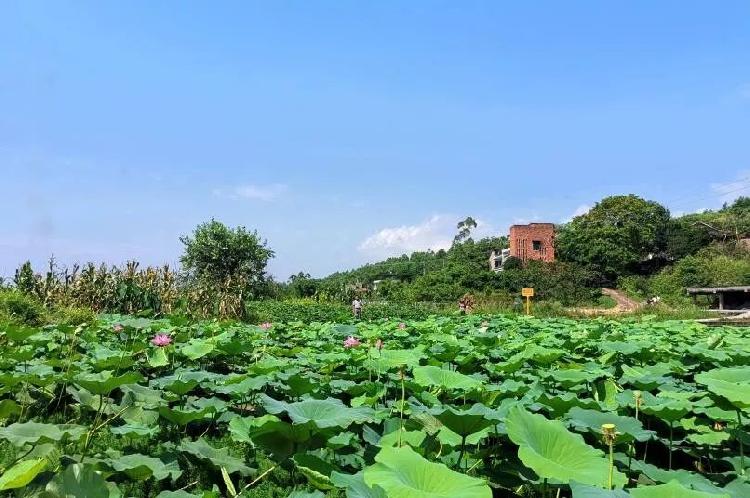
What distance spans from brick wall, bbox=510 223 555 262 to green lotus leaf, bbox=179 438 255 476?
122 feet

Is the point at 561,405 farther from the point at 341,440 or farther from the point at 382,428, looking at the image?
the point at 341,440

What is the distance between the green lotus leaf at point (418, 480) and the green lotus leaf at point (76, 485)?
69 centimetres

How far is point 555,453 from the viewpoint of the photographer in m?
1.67

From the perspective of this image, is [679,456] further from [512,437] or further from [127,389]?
[127,389]

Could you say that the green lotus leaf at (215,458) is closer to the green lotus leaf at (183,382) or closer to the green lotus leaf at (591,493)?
the green lotus leaf at (183,382)

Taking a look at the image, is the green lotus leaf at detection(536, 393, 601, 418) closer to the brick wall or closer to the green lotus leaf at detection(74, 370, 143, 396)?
the green lotus leaf at detection(74, 370, 143, 396)

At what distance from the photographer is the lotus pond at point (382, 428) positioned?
5.09 feet

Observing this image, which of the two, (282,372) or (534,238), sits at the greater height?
(534,238)

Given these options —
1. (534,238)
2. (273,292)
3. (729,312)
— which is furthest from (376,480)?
(534,238)

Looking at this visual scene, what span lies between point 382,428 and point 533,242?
38.0m

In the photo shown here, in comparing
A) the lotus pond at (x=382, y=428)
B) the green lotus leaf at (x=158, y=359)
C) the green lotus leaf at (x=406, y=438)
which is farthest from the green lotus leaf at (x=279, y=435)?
the green lotus leaf at (x=158, y=359)

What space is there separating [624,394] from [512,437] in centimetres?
133

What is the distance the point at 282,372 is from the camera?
126 inches

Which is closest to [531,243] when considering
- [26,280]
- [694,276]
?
[694,276]
